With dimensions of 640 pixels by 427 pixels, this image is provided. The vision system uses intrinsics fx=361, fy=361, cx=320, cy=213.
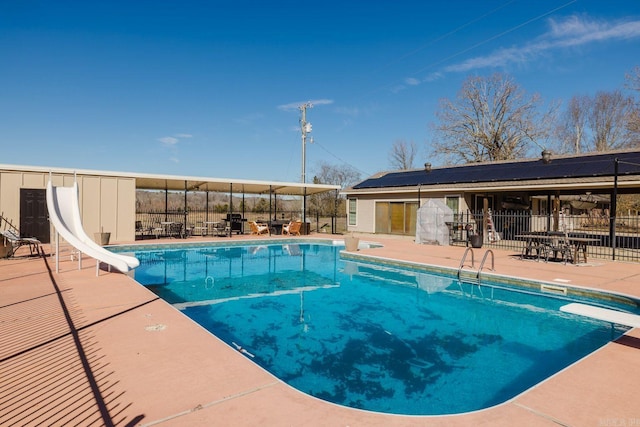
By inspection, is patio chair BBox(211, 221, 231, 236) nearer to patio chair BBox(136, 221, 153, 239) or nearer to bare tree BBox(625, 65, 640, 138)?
patio chair BBox(136, 221, 153, 239)

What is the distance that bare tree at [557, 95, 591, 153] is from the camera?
31089 mm

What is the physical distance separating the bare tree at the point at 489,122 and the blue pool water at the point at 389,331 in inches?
950

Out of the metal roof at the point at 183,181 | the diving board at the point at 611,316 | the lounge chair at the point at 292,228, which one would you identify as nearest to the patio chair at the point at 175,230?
the metal roof at the point at 183,181

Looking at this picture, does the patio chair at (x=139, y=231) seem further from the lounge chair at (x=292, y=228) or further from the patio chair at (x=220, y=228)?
the lounge chair at (x=292, y=228)

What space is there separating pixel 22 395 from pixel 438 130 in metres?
32.9

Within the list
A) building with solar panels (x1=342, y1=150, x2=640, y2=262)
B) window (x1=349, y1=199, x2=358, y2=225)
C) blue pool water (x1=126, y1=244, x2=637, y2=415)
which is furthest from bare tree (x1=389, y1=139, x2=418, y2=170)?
blue pool water (x1=126, y1=244, x2=637, y2=415)

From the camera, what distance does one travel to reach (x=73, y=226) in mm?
8617

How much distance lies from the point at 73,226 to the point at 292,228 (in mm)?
11341

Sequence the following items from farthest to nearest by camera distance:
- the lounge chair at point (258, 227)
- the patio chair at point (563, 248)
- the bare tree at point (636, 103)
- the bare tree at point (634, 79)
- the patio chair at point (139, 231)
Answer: the bare tree at point (636, 103), the bare tree at point (634, 79), the lounge chair at point (258, 227), the patio chair at point (139, 231), the patio chair at point (563, 248)

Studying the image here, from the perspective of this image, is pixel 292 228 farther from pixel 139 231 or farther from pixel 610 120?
pixel 610 120

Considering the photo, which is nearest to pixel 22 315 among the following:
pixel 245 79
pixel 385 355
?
pixel 385 355

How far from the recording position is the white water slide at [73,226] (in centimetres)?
768

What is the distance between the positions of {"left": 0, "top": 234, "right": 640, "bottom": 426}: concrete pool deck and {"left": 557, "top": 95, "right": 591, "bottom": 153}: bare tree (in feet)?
107

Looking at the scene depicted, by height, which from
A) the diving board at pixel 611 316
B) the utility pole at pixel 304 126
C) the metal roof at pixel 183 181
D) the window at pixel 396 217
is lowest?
the diving board at pixel 611 316
